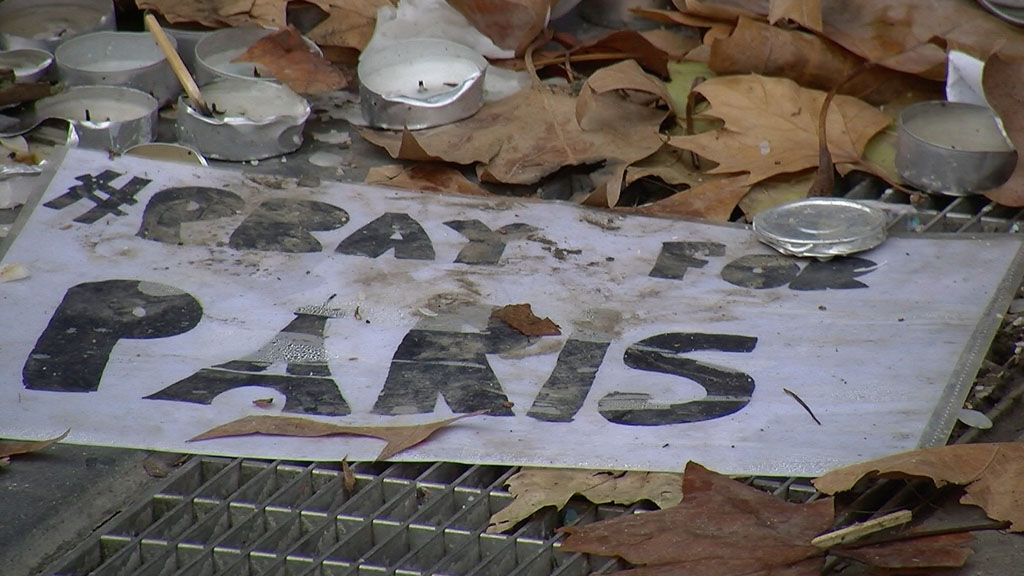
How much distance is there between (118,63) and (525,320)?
0.98 m

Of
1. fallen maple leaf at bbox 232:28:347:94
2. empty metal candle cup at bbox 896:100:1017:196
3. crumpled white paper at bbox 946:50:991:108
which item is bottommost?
fallen maple leaf at bbox 232:28:347:94

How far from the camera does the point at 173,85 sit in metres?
2.02

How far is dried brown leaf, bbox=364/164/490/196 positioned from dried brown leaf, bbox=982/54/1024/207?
2.29ft

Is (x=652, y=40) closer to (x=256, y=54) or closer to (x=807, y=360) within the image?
(x=256, y=54)

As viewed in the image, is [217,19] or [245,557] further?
[217,19]

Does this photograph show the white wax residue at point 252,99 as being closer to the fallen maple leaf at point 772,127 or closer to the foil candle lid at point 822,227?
the fallen maple leaf at point 772,127

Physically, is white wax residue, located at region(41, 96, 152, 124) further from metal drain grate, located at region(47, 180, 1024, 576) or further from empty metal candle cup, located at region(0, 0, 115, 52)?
metal drain grate, located at region(47, 180, 1024, 576)

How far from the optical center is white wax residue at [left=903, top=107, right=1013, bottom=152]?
1816 millimetres

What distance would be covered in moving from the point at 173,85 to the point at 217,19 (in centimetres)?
21

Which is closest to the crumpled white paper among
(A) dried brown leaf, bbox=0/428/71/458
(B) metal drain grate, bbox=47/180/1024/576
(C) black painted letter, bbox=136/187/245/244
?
(B) metal drain grate, bbox=47/180/1024/576

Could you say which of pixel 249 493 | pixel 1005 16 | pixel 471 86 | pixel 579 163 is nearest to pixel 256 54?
pixel 471 86

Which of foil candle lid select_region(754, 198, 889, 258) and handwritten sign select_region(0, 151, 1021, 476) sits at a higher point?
foil candle lid select_region(754, 198, 889, 258)

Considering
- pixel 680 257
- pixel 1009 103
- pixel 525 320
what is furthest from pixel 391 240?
pixel 1009 103

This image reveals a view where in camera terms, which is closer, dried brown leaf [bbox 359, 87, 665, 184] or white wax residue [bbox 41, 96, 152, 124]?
dried brown leaf [bbox 359, 87, 665, 184]
